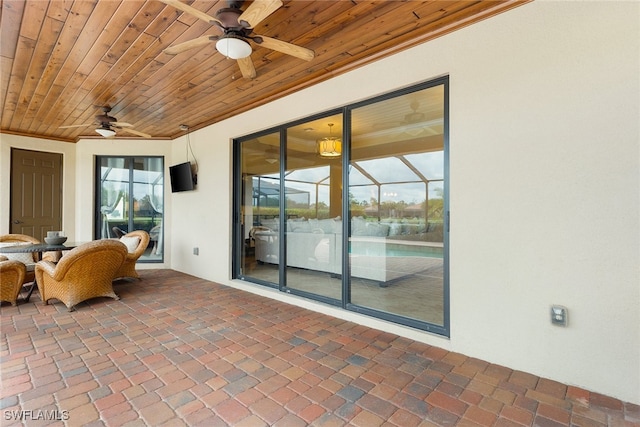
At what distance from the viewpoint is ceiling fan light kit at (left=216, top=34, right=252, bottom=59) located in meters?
2.24

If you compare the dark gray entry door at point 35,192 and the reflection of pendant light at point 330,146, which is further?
the dark gray entry door at point 35,192

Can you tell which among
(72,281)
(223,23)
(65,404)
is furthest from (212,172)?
(65,404)

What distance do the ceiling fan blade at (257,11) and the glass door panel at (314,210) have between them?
1556mm

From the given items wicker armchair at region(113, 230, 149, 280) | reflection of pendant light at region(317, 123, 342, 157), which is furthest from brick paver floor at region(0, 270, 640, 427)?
reflection of pendant light at region(317, 123, 342, 157)

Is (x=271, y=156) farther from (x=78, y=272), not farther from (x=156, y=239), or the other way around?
(x=156, y=239)

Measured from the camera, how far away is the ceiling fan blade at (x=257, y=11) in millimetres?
1923

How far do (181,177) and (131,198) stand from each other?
5.56 feet

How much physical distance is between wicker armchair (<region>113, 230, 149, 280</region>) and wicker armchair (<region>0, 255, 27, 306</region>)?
45.2 inches

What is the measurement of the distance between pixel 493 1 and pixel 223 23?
1.94m

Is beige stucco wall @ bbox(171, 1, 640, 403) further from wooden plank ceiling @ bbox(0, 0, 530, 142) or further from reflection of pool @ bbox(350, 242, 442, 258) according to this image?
reflection of pool @ bbox(350, 242, 442, 258)

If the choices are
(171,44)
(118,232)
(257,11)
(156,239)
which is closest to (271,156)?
(171,44)

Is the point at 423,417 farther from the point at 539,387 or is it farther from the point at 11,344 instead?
the point at 11,344

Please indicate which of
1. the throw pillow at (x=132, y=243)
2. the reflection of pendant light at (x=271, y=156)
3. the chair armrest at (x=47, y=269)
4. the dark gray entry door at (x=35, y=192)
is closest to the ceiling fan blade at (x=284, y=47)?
the reflection of pendant light at (x=271, y=156)

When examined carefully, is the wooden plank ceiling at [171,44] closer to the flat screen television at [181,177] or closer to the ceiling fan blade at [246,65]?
the ceiling fan blade at [246,65]
